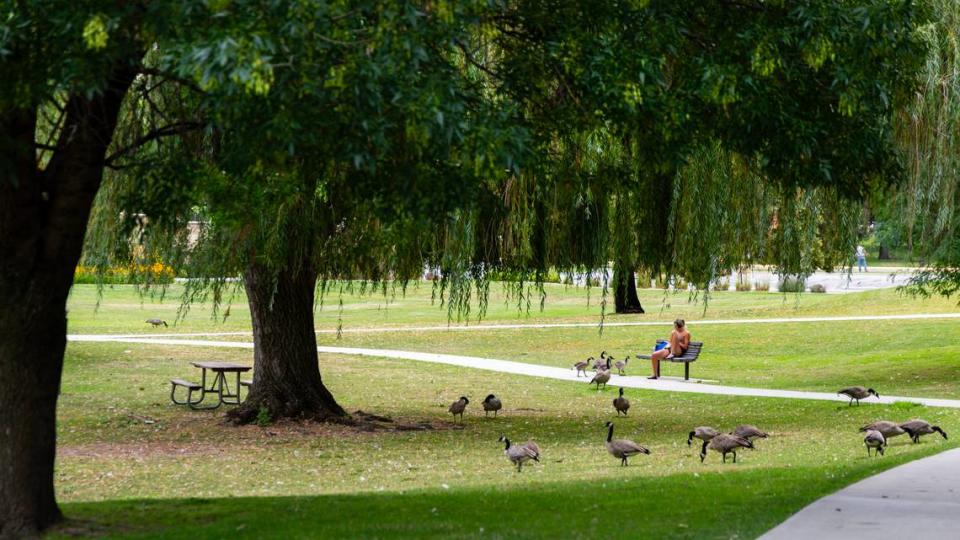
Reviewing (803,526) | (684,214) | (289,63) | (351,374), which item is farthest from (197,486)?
(351,374)

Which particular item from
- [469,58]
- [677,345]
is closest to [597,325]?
[677,345]

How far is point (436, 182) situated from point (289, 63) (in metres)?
1.42

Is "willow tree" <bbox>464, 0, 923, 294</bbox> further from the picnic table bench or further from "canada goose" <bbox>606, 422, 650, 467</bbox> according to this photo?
the picnic table bench

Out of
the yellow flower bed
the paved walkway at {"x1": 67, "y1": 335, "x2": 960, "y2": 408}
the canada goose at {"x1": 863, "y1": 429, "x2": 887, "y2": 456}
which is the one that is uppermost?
the yellow flower bed

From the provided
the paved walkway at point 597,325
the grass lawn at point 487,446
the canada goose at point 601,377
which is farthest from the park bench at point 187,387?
the paved walkway at point 597,325

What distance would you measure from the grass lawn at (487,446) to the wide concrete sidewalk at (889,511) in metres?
0.29

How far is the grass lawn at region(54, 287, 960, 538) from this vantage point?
35.1ft

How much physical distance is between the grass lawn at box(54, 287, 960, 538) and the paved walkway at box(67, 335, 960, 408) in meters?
0.70

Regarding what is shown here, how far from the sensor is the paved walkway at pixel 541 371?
2342 cm

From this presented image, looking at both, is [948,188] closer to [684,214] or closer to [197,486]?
[684,214]

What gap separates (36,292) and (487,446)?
926cm

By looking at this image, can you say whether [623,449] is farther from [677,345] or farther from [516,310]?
[516,310]

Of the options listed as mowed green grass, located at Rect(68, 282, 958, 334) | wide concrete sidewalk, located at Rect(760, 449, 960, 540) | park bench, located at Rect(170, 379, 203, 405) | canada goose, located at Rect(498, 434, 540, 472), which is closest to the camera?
wide concrete sidewalk, located at Rect(760, 449, 960, 540)

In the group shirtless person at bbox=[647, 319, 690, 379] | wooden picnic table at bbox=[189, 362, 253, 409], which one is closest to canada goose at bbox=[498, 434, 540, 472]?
wooden picnic table at bbox=[189, 362, 253, 409]
